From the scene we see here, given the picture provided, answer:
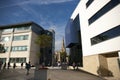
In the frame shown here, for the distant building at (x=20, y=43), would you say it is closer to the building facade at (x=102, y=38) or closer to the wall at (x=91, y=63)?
the wall at (x=91, y=63)

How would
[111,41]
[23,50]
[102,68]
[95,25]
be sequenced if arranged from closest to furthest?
[111,41] < [102,68] < [95,25] < [23,50]

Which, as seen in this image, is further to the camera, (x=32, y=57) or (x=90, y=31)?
(x=32, y=57)

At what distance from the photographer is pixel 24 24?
4347 cm

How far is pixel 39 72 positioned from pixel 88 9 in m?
18.7

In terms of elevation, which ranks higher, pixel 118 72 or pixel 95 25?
pixel 95 25

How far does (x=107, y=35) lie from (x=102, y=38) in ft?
4.15

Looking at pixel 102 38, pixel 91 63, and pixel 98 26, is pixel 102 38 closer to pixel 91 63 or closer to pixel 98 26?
pixel 98 26

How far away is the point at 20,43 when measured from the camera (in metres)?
42.7

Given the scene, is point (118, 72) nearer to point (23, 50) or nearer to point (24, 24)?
point (23, 50)

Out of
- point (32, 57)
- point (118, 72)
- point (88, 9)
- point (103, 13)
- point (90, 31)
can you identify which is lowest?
point (118, 72)

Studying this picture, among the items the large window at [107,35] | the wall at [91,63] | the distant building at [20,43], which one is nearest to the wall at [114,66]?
the wall at [91,63]

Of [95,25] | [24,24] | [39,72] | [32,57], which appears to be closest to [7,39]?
[24,24]

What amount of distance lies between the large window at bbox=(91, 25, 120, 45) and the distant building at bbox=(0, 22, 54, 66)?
965 inches

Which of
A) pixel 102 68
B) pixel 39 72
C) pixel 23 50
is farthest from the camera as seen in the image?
pixel 23 50
